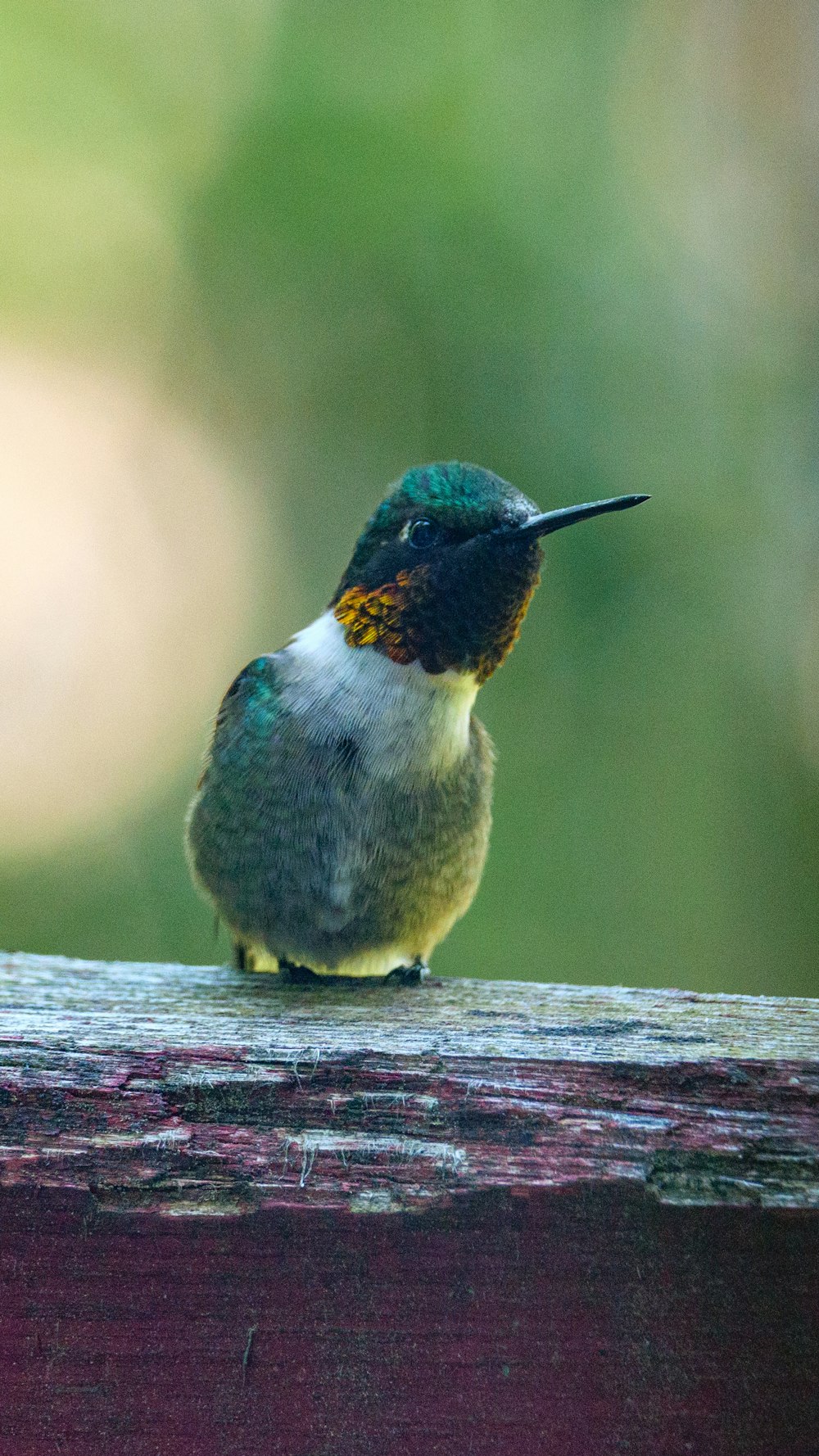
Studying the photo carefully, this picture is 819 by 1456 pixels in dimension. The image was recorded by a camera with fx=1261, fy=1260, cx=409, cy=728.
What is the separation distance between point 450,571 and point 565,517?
1.11ft

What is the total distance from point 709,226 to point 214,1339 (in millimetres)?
5946

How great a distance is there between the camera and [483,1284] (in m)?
1.40

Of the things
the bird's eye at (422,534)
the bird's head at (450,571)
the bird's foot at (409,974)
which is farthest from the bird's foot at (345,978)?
the bird's eye at (422,534)

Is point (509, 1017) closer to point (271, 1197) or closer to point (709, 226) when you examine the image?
point (271, 1197)

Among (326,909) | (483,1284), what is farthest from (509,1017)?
(326,909)

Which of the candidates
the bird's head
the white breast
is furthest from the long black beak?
the white breast

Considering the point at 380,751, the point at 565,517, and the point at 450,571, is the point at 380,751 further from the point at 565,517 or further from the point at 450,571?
the point at 565,517

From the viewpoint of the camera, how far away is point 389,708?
9.75 feet

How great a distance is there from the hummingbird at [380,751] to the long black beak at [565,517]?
0.04ft

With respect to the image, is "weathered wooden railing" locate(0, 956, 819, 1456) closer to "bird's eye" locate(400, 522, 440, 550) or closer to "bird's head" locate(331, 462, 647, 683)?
"bird's head" locate(331, 462, 647, 683)

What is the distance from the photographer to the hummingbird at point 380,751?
112 inches

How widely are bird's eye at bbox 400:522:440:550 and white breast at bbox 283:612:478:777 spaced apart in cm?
28

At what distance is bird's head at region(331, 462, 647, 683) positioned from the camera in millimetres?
2779

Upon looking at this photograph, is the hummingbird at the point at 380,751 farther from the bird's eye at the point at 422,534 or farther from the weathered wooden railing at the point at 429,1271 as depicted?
the weathered wooden railing at the point at 429,1271
